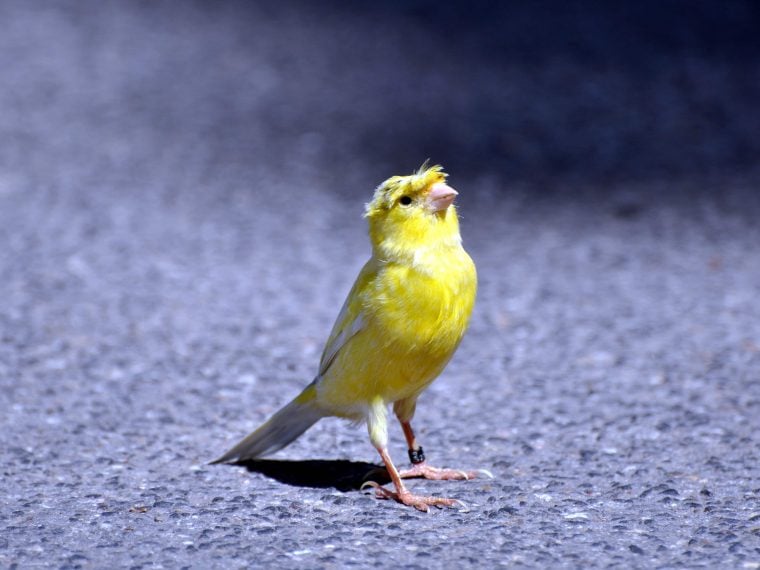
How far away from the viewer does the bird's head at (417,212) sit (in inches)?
141

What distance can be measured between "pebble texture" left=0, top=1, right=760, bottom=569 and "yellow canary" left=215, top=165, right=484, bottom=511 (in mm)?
338

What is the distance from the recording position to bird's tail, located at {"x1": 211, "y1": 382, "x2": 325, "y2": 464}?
3916mm

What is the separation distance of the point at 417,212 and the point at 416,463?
35.6 inches

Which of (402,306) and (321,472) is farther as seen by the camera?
(321,472)

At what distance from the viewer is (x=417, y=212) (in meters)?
3.62

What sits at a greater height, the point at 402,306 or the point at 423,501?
the point at 402,306

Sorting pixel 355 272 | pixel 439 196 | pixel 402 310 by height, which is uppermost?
pixel 355 272

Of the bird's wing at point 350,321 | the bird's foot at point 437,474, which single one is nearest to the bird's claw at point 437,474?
the bird's foot at point 437,474

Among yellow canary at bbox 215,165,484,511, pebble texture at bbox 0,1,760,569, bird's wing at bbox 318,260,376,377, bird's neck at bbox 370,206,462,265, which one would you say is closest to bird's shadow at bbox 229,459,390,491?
pebble texture at bbox 0,1,760,569

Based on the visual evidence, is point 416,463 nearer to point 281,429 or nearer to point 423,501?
point 423,501

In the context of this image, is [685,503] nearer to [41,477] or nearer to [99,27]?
[41,477]

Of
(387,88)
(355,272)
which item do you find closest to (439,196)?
(355,272)

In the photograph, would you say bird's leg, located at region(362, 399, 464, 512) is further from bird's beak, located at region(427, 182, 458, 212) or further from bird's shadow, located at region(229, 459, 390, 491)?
bird's beak, located at region(427, 182, 458, 212)

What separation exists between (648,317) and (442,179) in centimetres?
263
